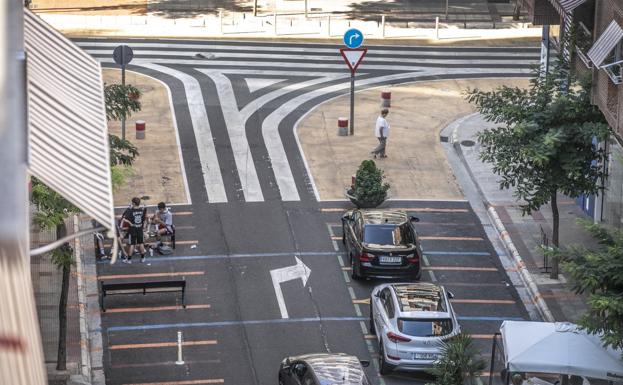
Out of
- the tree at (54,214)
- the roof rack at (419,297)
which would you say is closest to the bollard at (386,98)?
the roof rack at (419,297)

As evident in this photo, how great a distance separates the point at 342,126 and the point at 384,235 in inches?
460

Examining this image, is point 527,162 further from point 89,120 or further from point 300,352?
point 89,120

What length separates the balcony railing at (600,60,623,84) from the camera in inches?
1053

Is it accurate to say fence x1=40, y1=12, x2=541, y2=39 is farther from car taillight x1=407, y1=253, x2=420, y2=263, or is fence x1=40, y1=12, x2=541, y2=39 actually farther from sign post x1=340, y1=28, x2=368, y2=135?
car taillight x1=407, y1=253, x2=420, y2=263

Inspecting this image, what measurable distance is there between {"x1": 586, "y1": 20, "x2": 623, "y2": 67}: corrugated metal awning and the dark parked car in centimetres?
911

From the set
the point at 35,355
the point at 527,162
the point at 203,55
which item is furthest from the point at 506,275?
the point at 35,355

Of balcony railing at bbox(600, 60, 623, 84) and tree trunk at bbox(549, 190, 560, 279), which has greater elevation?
balcony railing at bbox(600, 60, 623, 84)

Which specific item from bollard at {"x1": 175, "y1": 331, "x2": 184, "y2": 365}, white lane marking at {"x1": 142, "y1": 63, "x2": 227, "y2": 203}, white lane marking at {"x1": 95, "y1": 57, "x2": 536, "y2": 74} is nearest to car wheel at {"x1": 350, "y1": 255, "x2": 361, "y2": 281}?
bollard at {"x1": 175, "y1": 331, "x2": 184, "y2": 365}

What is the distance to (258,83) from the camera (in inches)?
1886

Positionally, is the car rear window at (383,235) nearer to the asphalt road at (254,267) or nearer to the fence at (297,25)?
the asphalt road at (254,267)

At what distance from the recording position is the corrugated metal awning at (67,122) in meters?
7.35

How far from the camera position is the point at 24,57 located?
24.5ft

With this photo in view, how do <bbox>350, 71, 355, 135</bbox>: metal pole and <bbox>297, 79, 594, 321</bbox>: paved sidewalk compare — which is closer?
<bbox>297, 79, 594, 321</bbox>: paved sidewalk

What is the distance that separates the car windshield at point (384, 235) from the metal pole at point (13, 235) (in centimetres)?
2389
